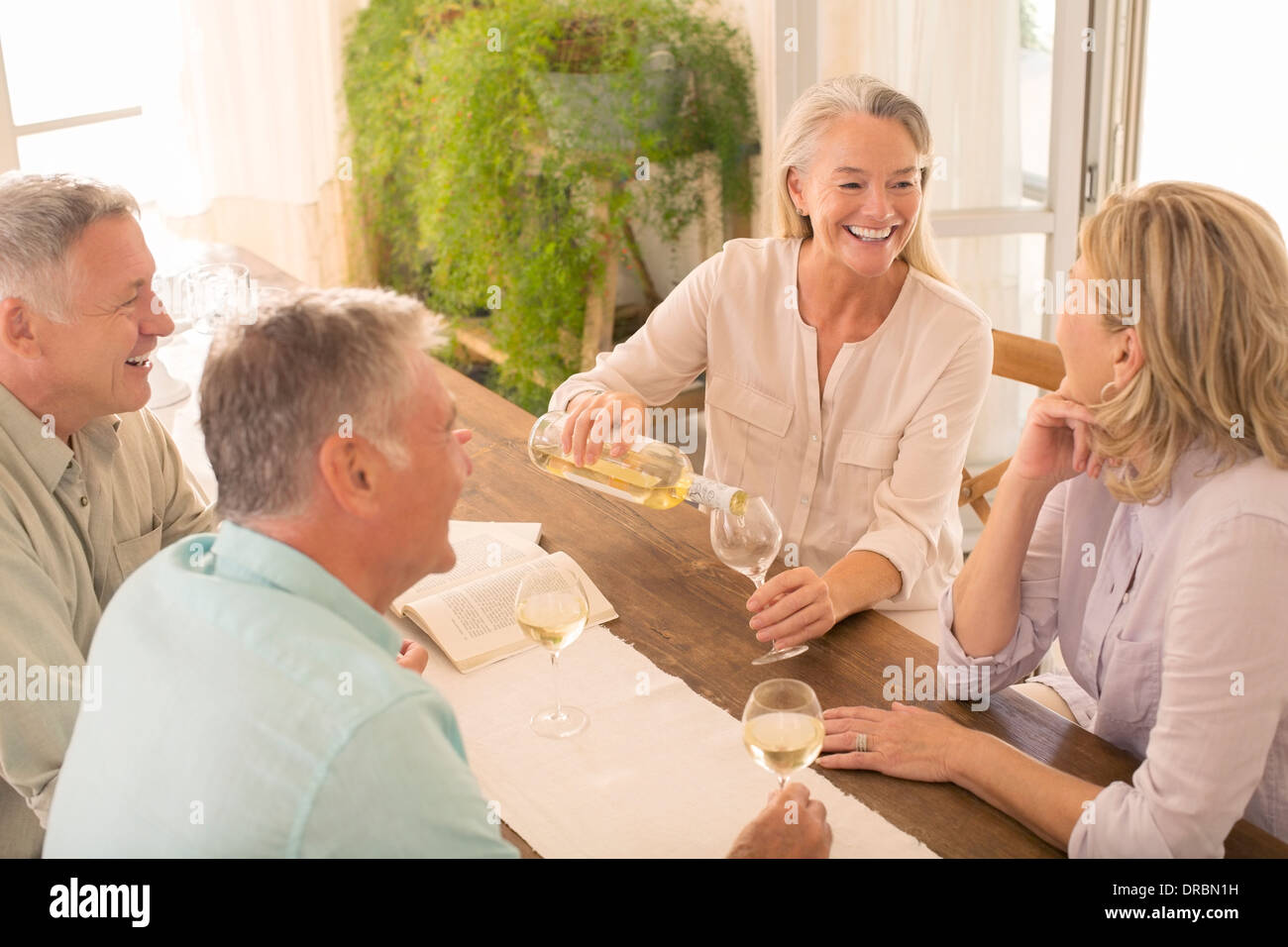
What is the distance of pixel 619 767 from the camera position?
147cm

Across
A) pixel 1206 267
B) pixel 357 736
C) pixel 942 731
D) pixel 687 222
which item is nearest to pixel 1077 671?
pixel 942 731

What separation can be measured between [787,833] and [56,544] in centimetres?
106

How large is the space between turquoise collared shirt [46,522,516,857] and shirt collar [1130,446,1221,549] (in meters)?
0.89

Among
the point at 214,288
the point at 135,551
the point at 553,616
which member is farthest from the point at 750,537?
the point at 214,288

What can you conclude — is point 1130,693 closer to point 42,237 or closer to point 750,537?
point 750,537

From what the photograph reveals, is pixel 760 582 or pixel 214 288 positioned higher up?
pixel 214 288

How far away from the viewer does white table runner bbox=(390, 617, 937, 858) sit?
53.0 inches

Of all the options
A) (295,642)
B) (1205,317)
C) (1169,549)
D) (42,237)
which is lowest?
(1169,549)

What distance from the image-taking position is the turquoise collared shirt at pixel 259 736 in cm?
98

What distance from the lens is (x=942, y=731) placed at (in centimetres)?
144

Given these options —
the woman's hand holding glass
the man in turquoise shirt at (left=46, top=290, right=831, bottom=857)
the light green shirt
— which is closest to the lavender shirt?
the woman's hand holding glass

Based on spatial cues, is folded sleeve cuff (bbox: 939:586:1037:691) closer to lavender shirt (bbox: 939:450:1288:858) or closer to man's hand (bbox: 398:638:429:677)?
Result: lavender shirt (bbox: 939:450:1288:858)

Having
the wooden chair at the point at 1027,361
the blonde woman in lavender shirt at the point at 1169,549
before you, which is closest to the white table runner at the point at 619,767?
the blonde woman in lavender shirt at the point at 1169,549

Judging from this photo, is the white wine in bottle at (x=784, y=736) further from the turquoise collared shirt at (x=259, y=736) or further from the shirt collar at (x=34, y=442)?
the shirt collar at (x=34, y=442)
